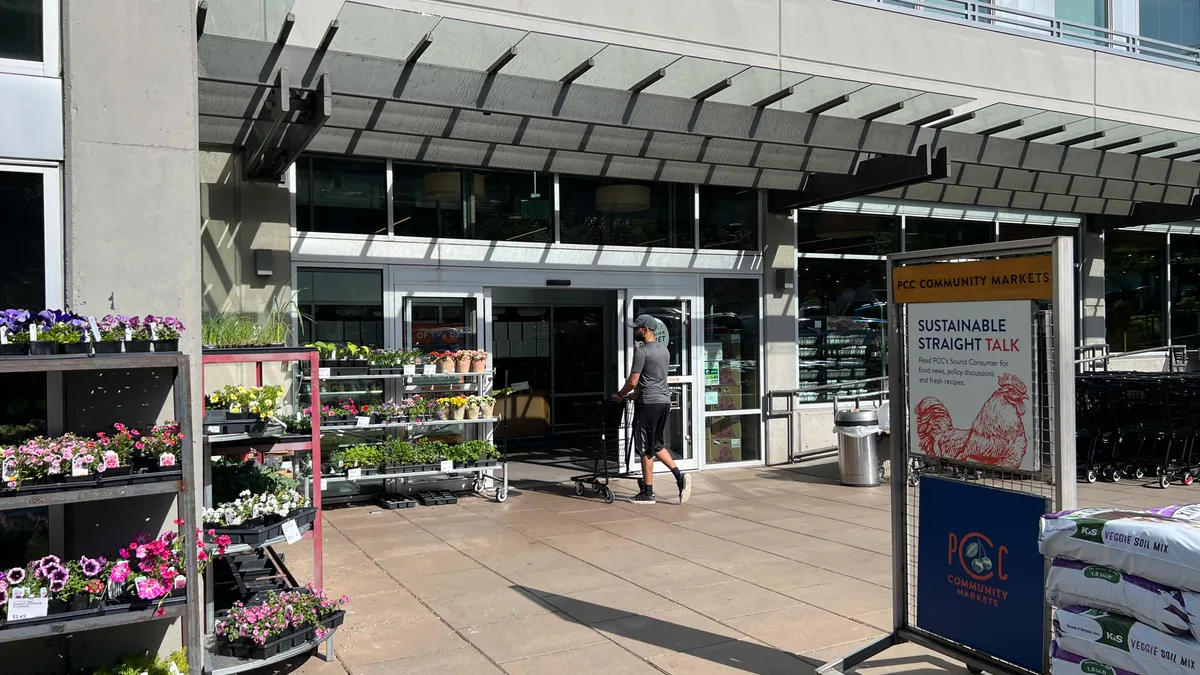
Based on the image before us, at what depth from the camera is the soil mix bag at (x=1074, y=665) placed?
3.38 m

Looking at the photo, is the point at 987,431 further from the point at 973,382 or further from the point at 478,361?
the point at 478,361

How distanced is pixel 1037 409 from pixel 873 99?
5.48 meters

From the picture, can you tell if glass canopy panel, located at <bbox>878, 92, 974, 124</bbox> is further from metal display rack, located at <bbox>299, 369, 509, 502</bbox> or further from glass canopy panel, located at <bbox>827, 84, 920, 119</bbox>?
metal display rack, located at <bbox>299, 369, 509, 502</bbox>

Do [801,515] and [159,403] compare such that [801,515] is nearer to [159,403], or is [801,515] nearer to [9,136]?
[159,403]

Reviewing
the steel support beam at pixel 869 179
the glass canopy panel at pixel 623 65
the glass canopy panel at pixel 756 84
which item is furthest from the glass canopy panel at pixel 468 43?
the steel support beam at pixel 869 179

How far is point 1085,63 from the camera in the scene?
1345 cm

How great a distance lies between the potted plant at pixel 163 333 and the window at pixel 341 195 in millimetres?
5186

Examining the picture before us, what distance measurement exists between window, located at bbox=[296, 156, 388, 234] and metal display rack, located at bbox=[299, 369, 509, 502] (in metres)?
1.52

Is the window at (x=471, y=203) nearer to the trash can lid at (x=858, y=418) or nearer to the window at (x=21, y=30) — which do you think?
the trash can lid at (x=858, y=418)

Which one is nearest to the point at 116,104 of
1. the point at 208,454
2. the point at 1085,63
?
the point at 208,454

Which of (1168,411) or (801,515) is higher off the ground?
(1168,411)

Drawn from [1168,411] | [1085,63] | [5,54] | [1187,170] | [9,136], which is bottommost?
[1168,411]

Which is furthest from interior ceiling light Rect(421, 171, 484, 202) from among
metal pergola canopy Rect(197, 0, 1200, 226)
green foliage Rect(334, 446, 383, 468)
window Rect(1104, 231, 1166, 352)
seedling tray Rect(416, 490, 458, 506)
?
window Rect(1104, 231, 1166, 352)

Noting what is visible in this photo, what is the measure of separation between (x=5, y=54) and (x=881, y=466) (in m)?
9.06
